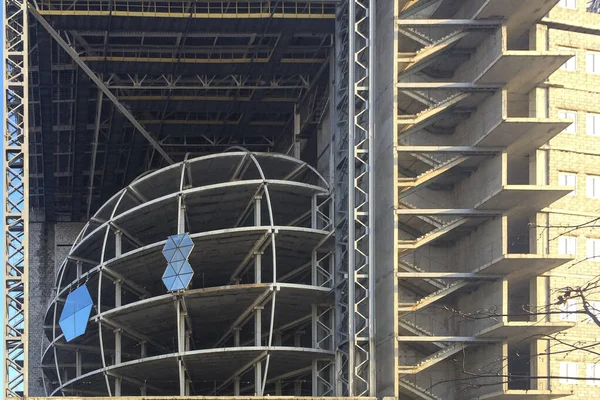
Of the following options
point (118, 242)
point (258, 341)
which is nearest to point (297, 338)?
point (258, 341)

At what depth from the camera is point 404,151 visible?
51.0 meters

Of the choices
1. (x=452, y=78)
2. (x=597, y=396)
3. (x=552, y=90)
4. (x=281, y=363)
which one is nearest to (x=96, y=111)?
(x=281, y=363)

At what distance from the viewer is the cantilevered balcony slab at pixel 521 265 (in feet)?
155

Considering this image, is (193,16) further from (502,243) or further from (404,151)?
(502,243)

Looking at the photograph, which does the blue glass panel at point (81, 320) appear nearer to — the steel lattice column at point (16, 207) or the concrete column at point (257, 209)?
the steel lattice column at point (16, 207)

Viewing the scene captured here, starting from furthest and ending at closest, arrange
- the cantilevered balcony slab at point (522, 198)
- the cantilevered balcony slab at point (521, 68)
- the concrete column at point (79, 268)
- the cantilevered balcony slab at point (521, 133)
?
the concrete column at point (79, 268), the cantilevered balcony slab at point (521, 68), the cantilevered balcony slab at point (521, 133), the cantilevered balcony slab at point (522, 198)

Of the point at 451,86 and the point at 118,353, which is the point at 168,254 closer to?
the point at 118,353

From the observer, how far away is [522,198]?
48.6 m

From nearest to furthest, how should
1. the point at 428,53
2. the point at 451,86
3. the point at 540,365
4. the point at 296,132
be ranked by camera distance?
the point at 540,365
the point at 451,86
the point at 428,53
the point at 296,132

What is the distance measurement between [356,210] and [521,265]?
8.74 metres

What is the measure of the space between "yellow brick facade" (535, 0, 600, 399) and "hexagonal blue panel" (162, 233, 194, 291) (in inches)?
767

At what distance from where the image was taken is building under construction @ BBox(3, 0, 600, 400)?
163 feet

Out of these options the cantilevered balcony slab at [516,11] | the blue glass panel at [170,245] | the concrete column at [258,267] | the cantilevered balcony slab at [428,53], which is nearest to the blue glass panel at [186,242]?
the blue glass panel at [170,245]

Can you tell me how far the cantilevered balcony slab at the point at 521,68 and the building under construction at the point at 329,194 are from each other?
0.33ft
